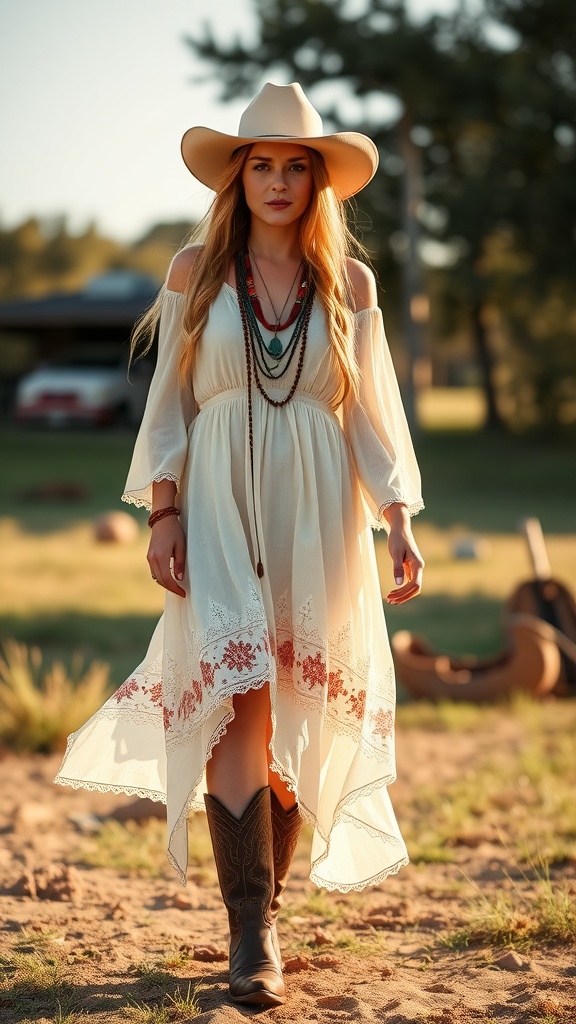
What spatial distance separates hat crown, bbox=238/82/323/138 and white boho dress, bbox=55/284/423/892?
40 centimetres

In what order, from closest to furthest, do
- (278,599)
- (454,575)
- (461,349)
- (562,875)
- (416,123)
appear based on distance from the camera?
(278,599)
(562,875)
(454,575)
(416,123)
(461,349)

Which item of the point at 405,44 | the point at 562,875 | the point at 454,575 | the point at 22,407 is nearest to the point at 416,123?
the point at 405,44

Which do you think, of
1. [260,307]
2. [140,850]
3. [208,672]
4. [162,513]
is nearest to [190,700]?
[208,672]

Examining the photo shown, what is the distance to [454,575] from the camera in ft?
40.1

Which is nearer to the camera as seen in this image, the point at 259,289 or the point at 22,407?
the point at 259,289

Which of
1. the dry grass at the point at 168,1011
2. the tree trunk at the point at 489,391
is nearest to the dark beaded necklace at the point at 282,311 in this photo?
the dry grass at the point at 168,1011

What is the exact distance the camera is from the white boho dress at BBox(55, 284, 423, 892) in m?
3.02

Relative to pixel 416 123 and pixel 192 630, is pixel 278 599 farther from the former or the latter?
pixel 416 123

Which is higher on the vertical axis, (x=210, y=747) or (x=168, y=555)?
(x=168, y=555)

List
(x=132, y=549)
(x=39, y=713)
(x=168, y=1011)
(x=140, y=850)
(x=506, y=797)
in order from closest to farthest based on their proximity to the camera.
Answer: (x=168, y=1011), (x=140, y=850), (x=506, y=797), (x=39, y=713), (x=132, y=549)

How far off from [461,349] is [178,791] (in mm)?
74011

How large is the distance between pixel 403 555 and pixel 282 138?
1066 mm

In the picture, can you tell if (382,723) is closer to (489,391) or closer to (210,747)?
(210,747)

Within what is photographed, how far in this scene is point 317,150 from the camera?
322 centimetres
